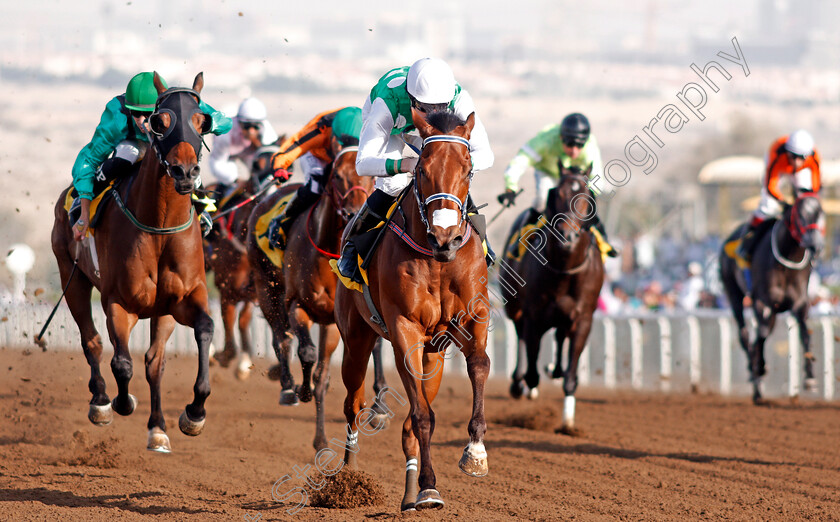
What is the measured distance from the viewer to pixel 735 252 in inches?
473

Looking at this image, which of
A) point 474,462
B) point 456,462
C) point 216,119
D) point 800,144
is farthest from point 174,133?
point 800,144

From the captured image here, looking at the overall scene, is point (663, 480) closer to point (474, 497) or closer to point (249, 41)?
point (474, 497)

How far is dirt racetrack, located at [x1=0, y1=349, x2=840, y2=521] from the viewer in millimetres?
5578

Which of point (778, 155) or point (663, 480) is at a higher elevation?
point (778, 155)

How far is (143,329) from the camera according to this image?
72.7 feet

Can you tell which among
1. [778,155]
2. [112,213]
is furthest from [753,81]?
[112,213]

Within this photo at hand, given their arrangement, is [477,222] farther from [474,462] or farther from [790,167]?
[790,167]

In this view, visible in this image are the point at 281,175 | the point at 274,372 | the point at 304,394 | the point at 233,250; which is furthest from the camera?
the point at 233,250

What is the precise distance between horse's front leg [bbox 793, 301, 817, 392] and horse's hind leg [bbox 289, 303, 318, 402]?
557cm

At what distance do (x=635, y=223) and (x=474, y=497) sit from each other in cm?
3256

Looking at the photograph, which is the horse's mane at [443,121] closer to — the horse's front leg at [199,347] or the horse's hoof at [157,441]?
the horse's front leg at [199,347]

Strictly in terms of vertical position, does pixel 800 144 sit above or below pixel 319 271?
above

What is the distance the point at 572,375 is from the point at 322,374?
8.51ft

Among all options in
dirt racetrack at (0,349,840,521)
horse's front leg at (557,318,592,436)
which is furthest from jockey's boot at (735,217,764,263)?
horse's front leg at (557,318,592,436)
